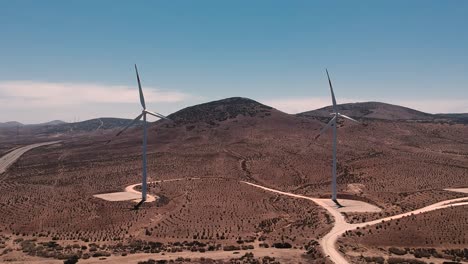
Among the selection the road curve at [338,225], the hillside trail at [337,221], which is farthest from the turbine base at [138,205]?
the road curve at [338,225]

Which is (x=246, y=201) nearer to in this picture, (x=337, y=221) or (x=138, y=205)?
(x=138, y=205)

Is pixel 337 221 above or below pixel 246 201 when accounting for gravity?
below

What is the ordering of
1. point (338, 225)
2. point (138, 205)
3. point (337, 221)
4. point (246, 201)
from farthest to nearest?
1. point (246, 201)
2. point (138, 205)
3. point (337, 221)
4. point (338, 225)

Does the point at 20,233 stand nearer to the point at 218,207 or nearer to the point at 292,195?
the point at 218,207

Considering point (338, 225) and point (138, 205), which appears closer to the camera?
point (338, 225)

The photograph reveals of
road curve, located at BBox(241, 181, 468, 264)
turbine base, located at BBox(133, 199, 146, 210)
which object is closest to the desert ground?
road curve, located at BBox(241, 181, 468, 264)

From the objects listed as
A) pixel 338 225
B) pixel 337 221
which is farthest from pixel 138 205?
pixel 338 225

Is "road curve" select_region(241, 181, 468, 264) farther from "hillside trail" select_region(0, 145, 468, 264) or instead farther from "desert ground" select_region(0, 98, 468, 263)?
"desert ground" select_region(0, 98, 468, 263)

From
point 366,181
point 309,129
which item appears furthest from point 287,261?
point 309,129

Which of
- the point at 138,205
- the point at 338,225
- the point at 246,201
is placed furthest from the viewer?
the point at 246,201
